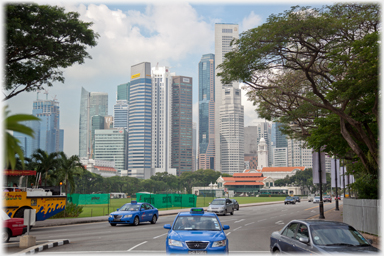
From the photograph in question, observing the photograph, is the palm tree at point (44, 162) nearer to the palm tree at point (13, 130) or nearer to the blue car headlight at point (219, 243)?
the blue car headlight at point (219, 243)

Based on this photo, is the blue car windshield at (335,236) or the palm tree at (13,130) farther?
the blue car windshield at (335,236)

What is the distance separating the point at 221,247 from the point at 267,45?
13.0 m

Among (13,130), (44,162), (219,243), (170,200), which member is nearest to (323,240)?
(219,243)

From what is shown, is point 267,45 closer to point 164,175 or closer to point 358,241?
point 358,241

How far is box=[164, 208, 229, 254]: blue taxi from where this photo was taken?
10383 mm

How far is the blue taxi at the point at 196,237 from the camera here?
1038cm

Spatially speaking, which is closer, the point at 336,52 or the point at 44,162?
the point at 336,52

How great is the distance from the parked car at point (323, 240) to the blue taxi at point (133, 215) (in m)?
15.5

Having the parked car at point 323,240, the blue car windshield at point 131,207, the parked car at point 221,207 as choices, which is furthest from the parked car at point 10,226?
the parked car at point 221,207

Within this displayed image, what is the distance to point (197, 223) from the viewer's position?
11992 millimetres

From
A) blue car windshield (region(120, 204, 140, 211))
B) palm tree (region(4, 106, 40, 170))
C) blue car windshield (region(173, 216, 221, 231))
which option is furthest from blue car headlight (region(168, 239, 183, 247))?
blue car windshield (region(120, 204, 140, 211))

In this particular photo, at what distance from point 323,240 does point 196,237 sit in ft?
11.3

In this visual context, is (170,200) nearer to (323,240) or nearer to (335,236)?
(335,236)

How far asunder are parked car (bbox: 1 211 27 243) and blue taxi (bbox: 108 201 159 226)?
8568 mm
